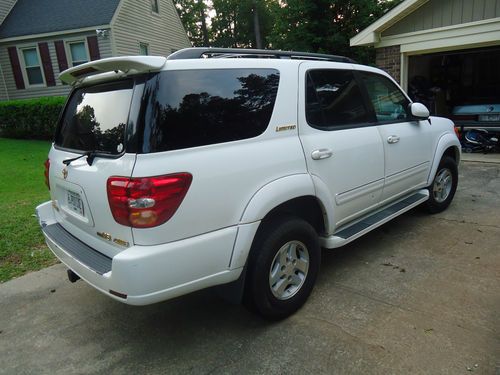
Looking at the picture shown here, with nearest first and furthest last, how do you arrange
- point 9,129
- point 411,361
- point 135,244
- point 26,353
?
point 135,244
point 411,361
point 26,353
point 9,129

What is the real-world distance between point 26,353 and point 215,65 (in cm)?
238

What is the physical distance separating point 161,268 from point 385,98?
3.03m

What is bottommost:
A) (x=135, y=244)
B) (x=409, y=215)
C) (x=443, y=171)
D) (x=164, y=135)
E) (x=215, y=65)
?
(x=409, y=215)

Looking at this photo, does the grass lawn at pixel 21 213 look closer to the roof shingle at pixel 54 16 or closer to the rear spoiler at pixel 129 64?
the rear spoiler at pixel 129 64

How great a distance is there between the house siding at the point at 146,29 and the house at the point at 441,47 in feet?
32.9

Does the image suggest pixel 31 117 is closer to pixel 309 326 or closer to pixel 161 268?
pixel 161 268

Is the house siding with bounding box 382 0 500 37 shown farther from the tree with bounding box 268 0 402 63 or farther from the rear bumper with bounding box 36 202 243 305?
the rear bumper with bounding box 36 202 243 305

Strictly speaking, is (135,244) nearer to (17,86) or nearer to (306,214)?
(306,214)

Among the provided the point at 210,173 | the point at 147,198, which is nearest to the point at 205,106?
the point at 210,173

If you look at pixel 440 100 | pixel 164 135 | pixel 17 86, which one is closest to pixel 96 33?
pixel 17 86

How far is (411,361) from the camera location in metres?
2.40

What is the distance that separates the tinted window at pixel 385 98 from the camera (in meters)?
3.88

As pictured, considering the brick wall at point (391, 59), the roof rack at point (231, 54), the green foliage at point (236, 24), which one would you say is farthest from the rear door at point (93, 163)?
the green foliage at point (236, 24)

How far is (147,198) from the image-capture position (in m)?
2.16
